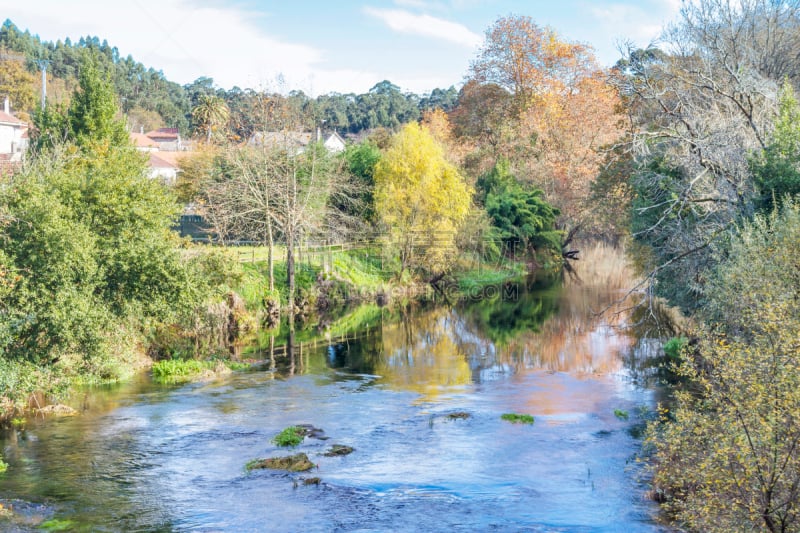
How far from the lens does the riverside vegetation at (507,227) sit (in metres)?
14.2

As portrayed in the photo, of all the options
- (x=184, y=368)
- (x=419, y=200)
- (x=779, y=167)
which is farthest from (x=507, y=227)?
(x=779, y=167)

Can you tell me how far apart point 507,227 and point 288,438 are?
47599 mm

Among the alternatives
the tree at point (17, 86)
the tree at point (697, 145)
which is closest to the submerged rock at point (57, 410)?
the tree at point (697, 145)

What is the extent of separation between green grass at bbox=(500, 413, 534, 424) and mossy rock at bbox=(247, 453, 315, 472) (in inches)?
284

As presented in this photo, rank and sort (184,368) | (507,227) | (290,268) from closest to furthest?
(184,368)
(290,268)
(507,227)

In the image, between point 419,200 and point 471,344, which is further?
point 419,200

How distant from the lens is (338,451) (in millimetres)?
22156

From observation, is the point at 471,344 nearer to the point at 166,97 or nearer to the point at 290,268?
the point at 290,268

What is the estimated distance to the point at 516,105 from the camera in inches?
3214

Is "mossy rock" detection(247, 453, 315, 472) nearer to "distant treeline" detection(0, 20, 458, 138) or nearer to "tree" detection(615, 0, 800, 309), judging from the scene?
"tree" detection(615, 0, 800, 309)

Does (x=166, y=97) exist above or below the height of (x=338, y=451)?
above

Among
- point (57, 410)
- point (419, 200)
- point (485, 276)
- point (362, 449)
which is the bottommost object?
point (362, 449)

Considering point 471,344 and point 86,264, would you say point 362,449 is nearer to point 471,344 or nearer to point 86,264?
point 86,264

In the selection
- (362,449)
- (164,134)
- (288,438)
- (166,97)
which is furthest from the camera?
(166,97)
